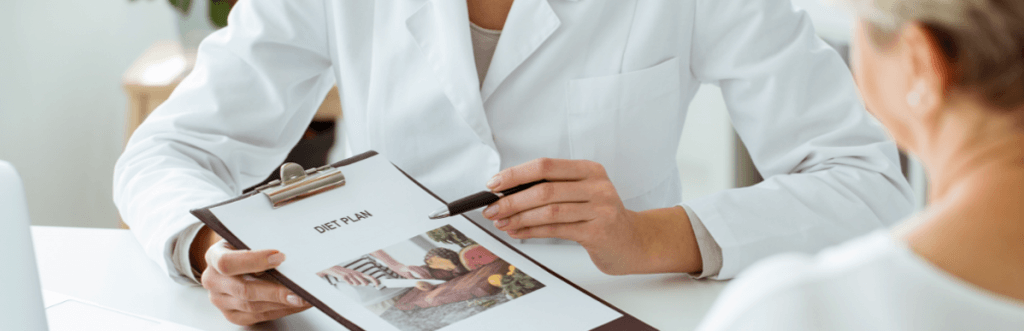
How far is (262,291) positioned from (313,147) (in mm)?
1589

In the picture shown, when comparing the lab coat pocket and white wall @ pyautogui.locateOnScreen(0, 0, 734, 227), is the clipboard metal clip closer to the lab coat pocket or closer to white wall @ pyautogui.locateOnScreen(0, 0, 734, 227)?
the lab coat pocket

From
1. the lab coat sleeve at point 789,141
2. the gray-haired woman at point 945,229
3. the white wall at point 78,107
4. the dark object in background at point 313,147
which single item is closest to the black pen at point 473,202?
the lab coat sleeve at point 789,141

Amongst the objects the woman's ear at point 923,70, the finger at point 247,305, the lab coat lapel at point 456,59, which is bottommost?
the finger at point 247,305

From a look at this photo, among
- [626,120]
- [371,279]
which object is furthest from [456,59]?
[371,279]

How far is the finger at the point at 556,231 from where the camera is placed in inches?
32.0

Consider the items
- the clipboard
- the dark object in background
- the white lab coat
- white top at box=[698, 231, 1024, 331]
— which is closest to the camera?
white top at box=[698, 231, 1024, 331]

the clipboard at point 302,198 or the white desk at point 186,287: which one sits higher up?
the clipboard at point 302,198

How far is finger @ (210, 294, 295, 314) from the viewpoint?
74 cm

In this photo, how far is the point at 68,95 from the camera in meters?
2.20

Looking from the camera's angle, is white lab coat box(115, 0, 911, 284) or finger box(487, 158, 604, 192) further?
white lab coat box(115, 0, 911, 284)

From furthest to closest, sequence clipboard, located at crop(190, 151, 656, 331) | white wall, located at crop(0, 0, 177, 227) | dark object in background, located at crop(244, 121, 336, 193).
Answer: dark object in background, located at crop(244, 121, 336, 193)
white wall, located at crop(0, 0, 177, 227)
clipboard, located at crop(190, 151, 656, 331)

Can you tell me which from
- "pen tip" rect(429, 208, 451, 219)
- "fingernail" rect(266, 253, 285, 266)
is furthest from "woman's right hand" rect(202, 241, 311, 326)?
"pen tip" rect(429, 208, 451, 219)

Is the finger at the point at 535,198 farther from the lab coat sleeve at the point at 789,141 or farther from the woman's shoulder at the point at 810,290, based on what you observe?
the woman's shoulder at the point at 810,290

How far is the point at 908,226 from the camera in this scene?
334mm
